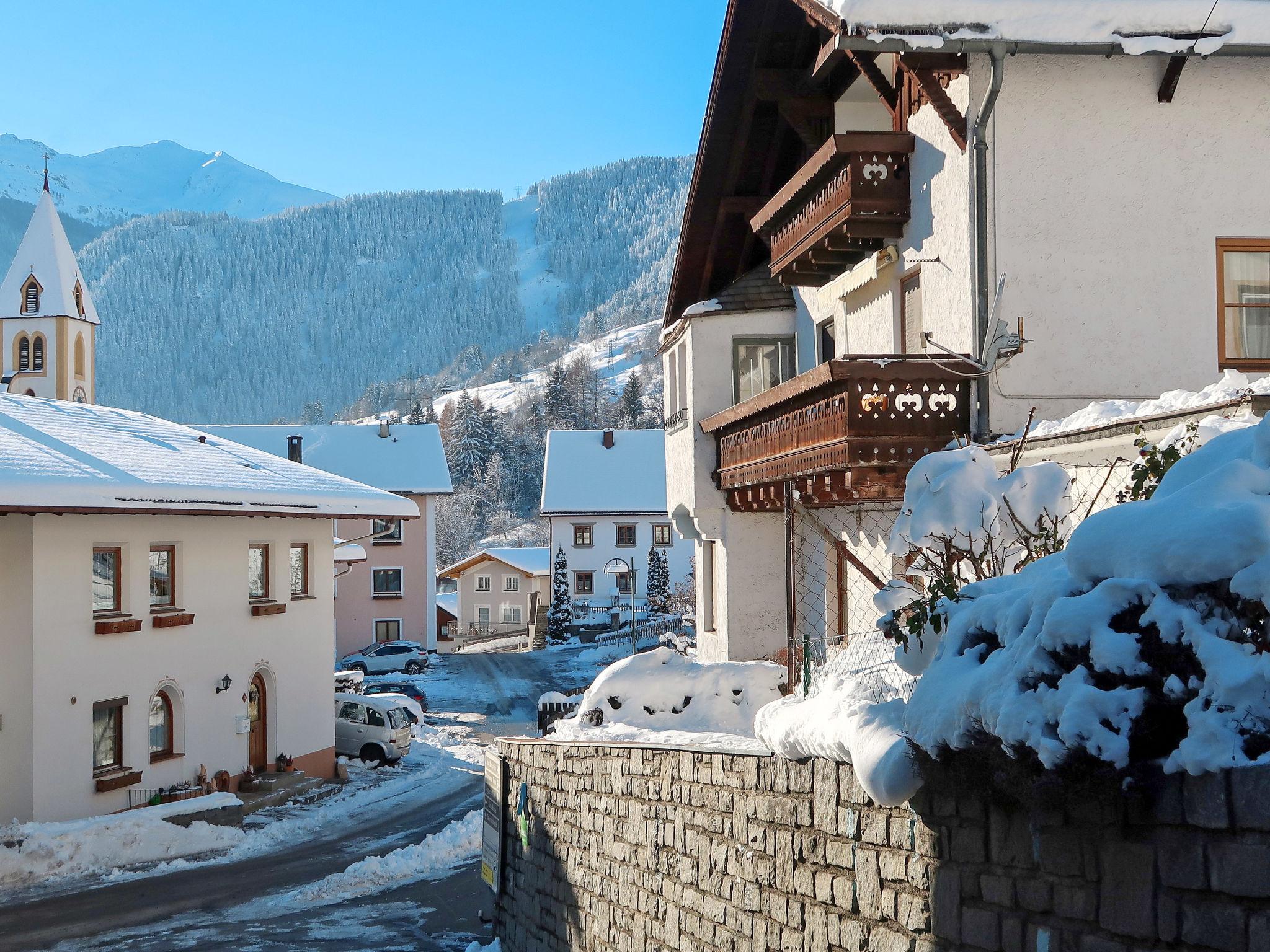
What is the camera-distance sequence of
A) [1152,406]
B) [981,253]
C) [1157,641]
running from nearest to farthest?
[1157,641] < [1152,406] < [981,253]

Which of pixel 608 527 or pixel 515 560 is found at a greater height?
pixel 608 527

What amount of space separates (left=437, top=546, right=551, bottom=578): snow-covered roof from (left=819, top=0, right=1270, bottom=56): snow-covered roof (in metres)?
57.8

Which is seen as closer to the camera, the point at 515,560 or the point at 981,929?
the point at 981,929

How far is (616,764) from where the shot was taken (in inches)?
403

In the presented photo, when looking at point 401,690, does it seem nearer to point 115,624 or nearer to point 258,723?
point 258,723

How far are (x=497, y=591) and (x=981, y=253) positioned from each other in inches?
2393

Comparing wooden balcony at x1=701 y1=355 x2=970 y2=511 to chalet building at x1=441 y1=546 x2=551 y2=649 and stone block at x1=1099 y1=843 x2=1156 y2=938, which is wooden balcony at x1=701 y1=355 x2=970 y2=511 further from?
chalet building at x1=441 y1=546 x2=551 y2=649

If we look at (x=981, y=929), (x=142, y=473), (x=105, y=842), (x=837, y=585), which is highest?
(x=142, y=473)

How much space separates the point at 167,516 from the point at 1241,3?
19258 millimetres

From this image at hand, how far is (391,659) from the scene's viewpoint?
48750 millimetres

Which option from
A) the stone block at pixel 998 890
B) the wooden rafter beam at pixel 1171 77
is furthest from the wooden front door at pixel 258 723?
the stone block at pixel 998 890

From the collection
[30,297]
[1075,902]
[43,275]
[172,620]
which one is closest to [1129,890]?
[1075,902]

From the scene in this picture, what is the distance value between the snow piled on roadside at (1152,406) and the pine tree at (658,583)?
47157 mm

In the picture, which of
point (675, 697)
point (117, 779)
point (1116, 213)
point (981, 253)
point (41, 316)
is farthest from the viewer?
point (41, 316)
